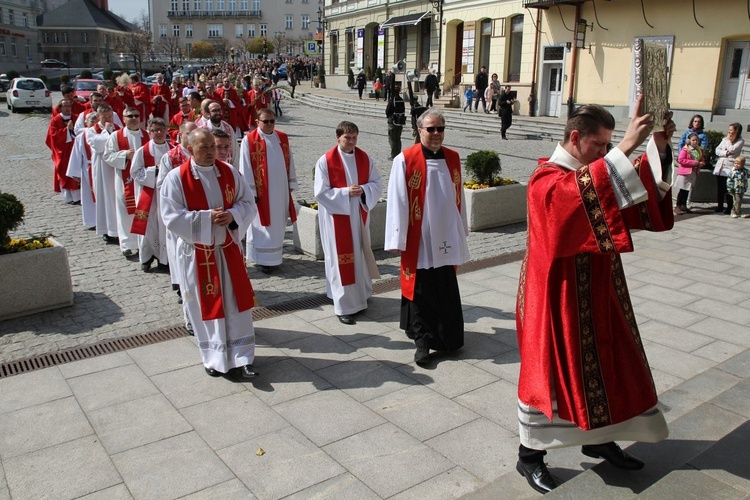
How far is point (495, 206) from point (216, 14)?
9654 centimetres

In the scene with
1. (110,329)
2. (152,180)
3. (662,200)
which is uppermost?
(662,200)

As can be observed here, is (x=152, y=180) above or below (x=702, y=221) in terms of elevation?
above

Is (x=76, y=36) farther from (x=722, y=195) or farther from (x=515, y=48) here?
(x=722, y=195)

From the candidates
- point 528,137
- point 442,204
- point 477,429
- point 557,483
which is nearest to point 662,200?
point 557,483

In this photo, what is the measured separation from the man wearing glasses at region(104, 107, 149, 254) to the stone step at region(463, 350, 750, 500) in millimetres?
6353

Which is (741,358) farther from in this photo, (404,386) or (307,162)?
(307,162)

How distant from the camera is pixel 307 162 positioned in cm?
1611

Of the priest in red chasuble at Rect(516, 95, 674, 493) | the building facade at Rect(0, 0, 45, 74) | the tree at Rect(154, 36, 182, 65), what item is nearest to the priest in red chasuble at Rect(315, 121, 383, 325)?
the priest in red chasuble at Rect(516, 95, 674, 493)

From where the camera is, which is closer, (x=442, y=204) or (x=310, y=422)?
(x=310, y=422)

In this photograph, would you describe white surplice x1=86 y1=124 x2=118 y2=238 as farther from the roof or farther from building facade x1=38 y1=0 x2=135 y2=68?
the roof

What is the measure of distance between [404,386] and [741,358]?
2.75 metres

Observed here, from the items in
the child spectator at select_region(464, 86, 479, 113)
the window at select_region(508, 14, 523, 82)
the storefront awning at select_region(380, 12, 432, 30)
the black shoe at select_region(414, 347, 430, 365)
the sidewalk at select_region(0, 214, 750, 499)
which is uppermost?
the storefront awning at select_region(380, 12, 432, 30)

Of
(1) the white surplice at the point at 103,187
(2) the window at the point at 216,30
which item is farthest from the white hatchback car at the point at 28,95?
(2) the window at the point at 216,30

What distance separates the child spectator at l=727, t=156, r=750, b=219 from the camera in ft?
35.6
